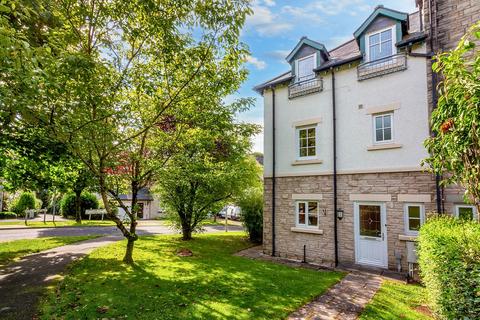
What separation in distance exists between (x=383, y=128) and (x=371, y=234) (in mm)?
4107

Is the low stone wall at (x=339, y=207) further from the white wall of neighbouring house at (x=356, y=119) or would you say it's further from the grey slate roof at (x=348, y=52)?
the grey slate roof at (x=348, y=52)

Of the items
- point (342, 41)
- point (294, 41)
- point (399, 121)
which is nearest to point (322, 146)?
point (399, 121)

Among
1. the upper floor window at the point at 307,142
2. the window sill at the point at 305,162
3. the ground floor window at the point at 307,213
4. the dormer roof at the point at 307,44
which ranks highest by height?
the dormer roof at the point at 307,44

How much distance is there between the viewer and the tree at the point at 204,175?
13.7m

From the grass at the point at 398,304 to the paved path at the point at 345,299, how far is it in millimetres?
200

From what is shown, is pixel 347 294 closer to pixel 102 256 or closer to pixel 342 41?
pixel 102 256

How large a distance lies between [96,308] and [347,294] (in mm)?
6354

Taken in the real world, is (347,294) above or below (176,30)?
below

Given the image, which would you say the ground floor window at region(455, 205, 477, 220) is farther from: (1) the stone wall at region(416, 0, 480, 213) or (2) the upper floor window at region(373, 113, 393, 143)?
(2) the upper floor window at region(373, 113, 393, 143)

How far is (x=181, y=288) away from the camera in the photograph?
303 inches

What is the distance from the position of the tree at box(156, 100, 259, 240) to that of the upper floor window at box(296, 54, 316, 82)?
9.81 feet

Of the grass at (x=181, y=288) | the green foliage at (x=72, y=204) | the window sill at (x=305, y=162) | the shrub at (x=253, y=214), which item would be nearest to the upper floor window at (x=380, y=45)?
the window sill at (x=305, y=162)

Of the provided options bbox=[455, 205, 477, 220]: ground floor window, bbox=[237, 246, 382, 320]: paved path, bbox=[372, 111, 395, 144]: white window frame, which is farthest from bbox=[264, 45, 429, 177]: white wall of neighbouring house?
bbox=[237, 246, 382, 320]: paved path

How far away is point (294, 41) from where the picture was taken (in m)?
13.1
